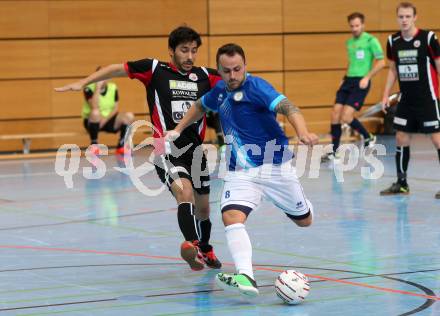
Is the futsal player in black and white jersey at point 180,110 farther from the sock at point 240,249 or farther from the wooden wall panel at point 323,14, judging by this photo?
the wooden wall panel at point 323,14

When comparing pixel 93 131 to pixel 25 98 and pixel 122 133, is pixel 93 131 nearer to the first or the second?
pixel 122 133

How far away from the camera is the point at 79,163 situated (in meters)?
16.3

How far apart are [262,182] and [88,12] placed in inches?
495

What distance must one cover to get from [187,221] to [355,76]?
Answer: 886cm

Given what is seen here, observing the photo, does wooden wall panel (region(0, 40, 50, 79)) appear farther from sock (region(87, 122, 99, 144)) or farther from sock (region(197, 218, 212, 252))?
sock (region(197, 218, 212, 252))

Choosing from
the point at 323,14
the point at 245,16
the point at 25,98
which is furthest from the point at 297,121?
the point at 323,14

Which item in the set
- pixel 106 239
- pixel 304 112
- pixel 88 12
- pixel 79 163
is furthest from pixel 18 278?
pixel 304 112

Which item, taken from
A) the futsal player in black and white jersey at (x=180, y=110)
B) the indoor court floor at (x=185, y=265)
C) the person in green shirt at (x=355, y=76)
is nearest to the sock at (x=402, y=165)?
the indoor court floor at (x=185, y=265)

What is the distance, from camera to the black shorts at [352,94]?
15094 millimetres

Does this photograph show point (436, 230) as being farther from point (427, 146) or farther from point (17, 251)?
point (427, 146)

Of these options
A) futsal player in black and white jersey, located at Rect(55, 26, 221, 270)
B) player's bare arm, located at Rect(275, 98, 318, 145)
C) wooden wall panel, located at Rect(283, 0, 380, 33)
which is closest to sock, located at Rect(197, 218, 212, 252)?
futsal player in black and white jersey, located at Rect(55, 26, 221, 270)

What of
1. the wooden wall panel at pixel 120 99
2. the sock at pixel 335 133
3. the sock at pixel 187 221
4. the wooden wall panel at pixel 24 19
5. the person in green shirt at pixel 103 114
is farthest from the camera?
the wooden wall panel at pixel 120 99

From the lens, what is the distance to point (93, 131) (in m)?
17.4

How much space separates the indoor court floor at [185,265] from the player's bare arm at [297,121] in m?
1.01
